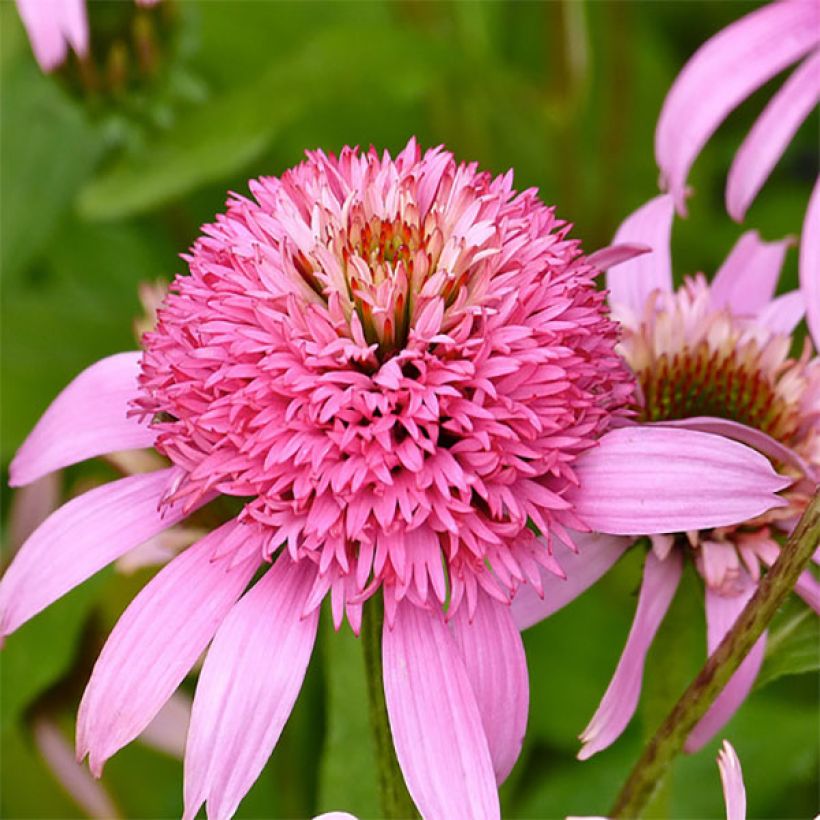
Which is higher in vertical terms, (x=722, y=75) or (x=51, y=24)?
(x=51, y=24)

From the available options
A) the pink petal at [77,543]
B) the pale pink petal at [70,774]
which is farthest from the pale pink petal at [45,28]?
the pale pink petal at [70,774]

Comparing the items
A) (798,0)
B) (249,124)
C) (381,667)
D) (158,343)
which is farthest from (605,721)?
(249,124)

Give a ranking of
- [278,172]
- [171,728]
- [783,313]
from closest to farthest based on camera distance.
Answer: [783,313] < [171,728] < [278,172]

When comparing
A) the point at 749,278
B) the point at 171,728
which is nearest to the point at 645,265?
the point at 749,278

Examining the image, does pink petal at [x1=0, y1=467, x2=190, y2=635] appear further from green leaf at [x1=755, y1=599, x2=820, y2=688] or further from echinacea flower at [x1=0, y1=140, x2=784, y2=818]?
green leaf at [x1=755, y1=599, x2=820, y2=688]

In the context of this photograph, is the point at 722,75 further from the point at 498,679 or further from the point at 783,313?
the point at 498,679

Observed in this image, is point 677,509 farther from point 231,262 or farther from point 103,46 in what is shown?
point 103,46
